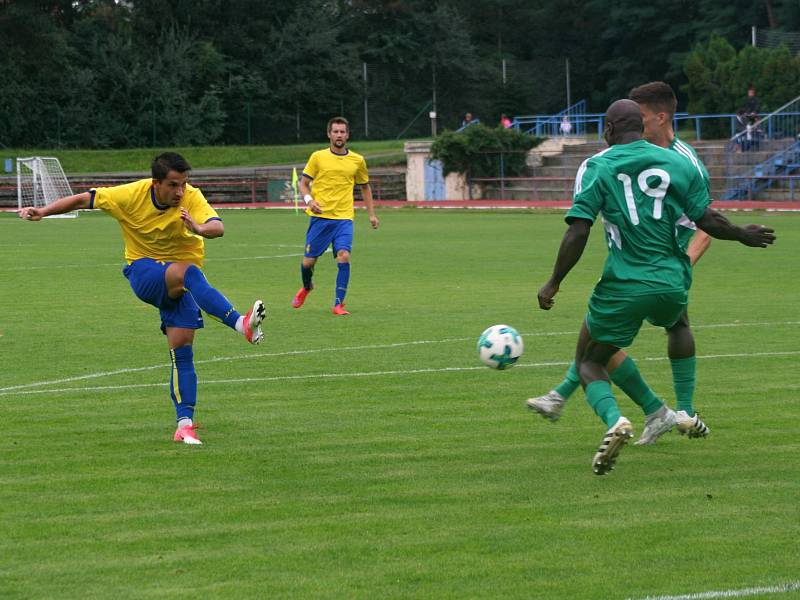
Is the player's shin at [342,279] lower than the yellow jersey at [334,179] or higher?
lower

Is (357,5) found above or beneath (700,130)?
above

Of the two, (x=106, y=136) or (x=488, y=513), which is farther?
(x=106, y=136)

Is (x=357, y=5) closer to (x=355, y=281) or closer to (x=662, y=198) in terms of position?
(x=355, y=281)

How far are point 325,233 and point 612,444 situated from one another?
31.6ft

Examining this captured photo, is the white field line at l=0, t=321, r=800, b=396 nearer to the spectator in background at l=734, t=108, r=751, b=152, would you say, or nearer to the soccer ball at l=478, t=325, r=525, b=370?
the soccer ball at l=478, t=325, r=525, b=370

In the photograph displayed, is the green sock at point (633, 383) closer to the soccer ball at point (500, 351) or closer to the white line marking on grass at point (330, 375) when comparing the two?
the soccer ball at point (500, 351)

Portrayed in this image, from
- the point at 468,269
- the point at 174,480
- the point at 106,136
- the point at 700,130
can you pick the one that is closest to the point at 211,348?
the point at 174,480

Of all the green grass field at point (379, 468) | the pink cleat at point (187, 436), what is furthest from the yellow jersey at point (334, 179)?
the pink cleat at point (187, 436)

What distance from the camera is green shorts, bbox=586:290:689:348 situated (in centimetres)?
699

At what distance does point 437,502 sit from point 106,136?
57.1 meters

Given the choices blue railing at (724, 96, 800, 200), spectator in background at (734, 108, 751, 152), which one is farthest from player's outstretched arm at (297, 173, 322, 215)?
spectator in background at (734, 108, 751, 152)

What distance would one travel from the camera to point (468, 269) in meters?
20.8

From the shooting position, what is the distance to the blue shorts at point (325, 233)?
15.8 metres

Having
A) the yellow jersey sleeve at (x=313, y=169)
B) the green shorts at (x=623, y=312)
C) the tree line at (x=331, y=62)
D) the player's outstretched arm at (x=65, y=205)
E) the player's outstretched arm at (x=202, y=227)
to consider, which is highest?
the tree line at (x=331, y=62)
